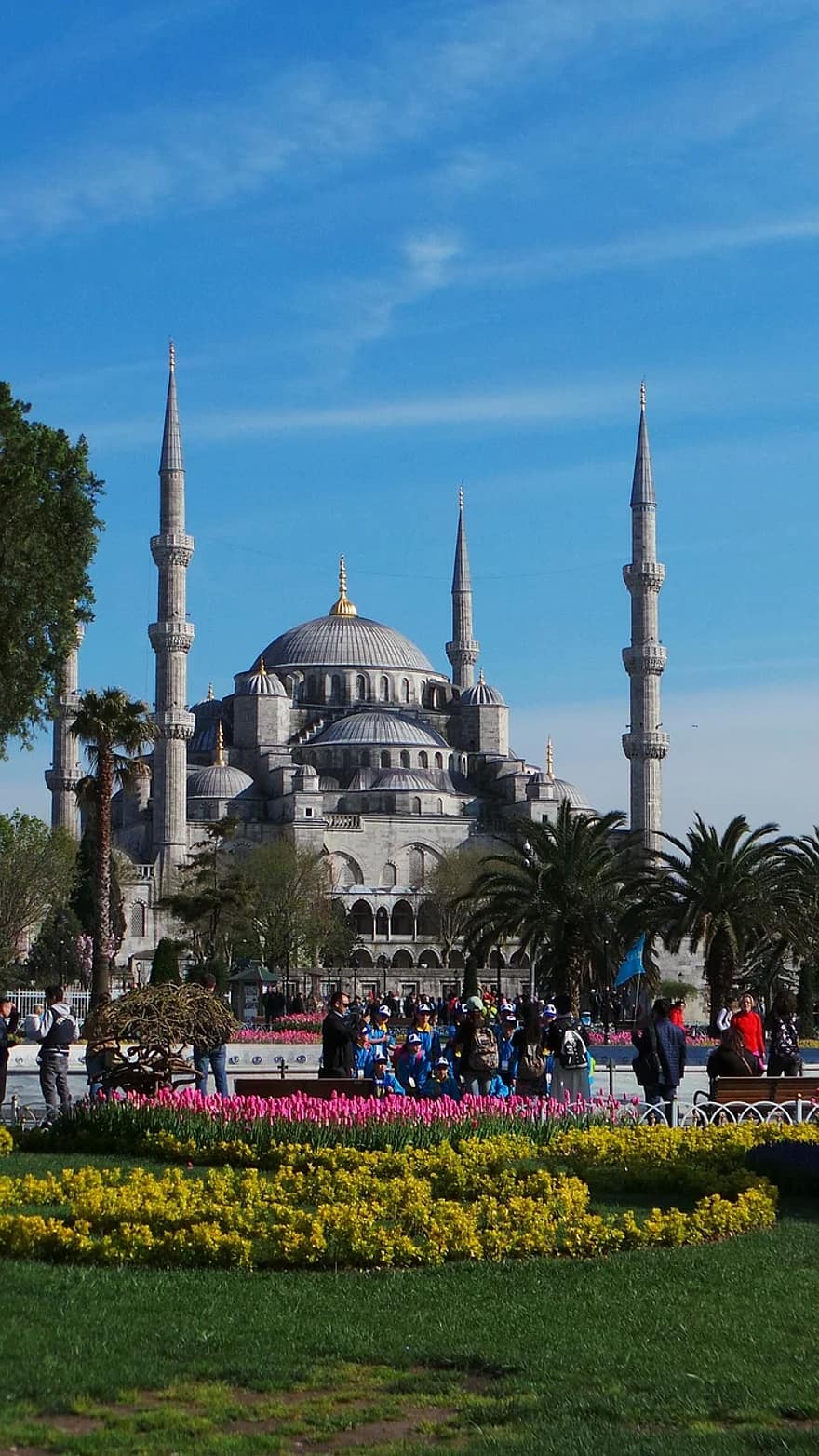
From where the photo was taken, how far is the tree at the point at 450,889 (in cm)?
5453

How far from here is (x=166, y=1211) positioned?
24.3 ft

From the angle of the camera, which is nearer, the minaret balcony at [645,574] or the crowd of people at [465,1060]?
the crowd of people at [465,1060]

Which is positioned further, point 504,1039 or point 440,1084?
point 504,1039

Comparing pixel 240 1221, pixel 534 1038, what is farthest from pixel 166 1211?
pixel 534 1038

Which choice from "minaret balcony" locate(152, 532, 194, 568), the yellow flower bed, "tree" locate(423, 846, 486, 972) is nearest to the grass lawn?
the yellow flower bed

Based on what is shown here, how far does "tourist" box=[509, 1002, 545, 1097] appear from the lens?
14.1 m

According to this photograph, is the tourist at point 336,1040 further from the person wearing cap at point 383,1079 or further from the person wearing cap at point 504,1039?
the person wearing cap at point 504,1039

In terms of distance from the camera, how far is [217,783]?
2516 inches

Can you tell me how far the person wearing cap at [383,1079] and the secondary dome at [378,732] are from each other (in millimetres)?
51071

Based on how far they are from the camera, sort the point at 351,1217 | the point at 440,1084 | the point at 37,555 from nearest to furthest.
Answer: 1. the point at 351,1217
2. the point at 440,1084
3. the point at 37,555

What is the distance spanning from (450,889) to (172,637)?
11776 mm

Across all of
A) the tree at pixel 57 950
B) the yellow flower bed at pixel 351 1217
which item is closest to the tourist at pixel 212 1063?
the yellow flower bed at pixel 351 1217

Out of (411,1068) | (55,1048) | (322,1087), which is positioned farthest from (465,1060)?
(55,1048)

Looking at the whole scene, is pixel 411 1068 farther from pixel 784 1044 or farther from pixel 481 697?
pixel 481 697
